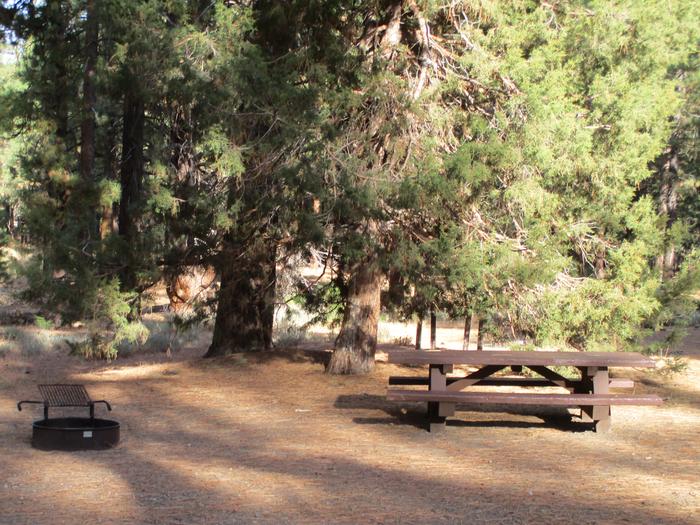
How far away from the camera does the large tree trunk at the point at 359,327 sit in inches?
544

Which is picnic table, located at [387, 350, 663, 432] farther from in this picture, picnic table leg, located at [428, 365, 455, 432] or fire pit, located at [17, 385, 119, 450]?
fire pit, located at [17, 385, 119, 450]

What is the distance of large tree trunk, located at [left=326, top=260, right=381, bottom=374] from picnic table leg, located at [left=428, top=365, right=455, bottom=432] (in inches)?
145

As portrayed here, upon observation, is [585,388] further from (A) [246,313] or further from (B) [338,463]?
(A) [246,313]

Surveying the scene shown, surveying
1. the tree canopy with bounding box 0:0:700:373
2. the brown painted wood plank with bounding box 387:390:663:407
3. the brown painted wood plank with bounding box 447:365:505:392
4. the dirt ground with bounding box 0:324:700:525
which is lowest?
the dirt ground with bounding box 0:324:700:525

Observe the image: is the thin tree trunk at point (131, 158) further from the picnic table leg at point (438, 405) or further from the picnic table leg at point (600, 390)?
the picnic table leg at point (600, 390)

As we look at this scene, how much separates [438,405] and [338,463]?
6.49 ft

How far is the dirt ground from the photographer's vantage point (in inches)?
261

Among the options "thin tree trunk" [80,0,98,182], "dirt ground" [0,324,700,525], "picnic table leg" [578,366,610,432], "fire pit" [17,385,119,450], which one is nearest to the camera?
"dirt ground" [0,324,700,525]

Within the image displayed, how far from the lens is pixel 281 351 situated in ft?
52.9

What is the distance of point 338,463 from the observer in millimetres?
8398

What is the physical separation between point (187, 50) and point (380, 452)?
19.3 ft

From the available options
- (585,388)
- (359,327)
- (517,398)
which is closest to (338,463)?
(517,398)

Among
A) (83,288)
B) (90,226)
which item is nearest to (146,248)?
(83,288)

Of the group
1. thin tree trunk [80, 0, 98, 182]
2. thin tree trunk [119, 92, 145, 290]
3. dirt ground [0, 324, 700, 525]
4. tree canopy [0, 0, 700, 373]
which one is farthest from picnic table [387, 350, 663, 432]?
thin tree trunk [80, 0, 98, 182]
